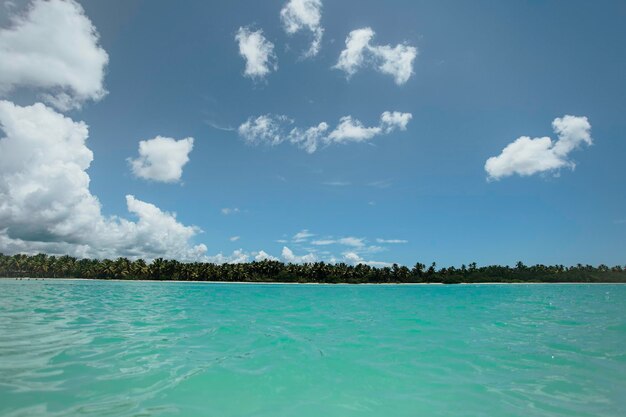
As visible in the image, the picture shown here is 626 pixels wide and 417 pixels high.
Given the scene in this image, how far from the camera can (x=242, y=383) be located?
8.31 meters

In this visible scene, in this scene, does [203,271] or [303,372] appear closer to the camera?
[303,372]

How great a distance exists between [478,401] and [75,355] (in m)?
10.8

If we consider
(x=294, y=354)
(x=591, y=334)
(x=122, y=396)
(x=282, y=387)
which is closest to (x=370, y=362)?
(x=294, y=354)

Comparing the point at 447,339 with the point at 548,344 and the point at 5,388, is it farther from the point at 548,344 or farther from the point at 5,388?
the point at 5,388

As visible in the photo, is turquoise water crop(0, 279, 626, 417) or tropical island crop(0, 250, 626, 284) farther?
tropical island crop(0, 250, 626, 284)

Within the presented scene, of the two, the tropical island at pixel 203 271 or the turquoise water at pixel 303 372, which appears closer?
the turquoise water at pixel 303 372

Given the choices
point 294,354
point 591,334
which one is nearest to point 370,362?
point 294,354

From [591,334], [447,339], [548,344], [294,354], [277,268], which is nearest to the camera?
[294,354]

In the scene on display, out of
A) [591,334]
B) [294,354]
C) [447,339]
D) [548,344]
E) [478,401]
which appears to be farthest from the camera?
[591,334]

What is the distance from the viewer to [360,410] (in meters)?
6.93

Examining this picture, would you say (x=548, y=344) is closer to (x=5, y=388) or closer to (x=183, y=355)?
(x=183, y=355)

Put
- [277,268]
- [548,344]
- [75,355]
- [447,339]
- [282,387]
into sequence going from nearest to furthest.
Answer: [282,387], [75,355], [548,344], [447,339], [277,268]

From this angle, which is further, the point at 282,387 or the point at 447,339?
the point at 447,339

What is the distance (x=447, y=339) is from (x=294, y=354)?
6866 millimetres
